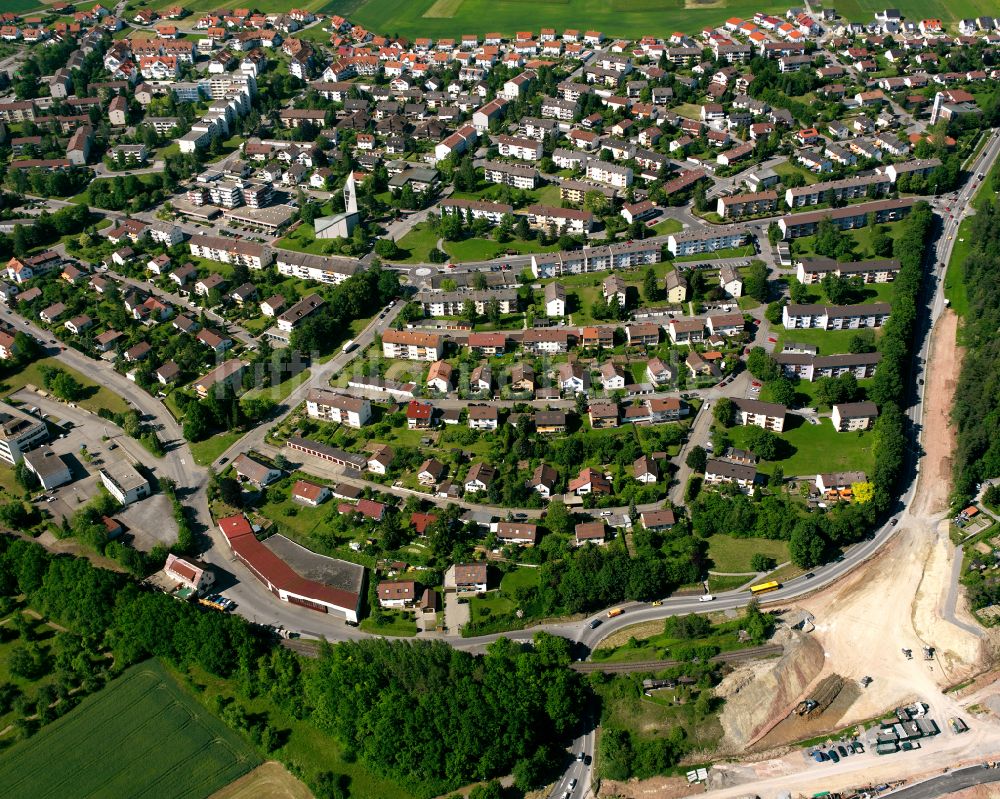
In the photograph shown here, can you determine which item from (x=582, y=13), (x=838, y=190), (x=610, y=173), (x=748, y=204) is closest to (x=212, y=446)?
(x=610, y=173)

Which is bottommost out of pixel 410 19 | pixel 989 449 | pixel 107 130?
pixel 989 449

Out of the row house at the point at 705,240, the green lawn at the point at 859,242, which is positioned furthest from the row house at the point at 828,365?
the row house at the point at 705,240

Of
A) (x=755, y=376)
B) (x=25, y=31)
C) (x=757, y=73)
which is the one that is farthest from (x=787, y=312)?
(x=25, y=31)

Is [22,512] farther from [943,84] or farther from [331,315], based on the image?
[943,84]

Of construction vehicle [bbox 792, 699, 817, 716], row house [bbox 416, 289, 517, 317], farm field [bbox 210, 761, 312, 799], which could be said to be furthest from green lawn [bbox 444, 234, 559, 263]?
farm field [bbox 210, 761, 312, 799]

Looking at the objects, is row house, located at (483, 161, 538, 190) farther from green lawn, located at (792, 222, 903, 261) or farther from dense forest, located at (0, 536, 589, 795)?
dense forest, located at (0, 536, 589, 795)

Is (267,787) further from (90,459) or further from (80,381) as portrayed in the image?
(80,381)

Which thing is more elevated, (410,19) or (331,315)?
(410,19)
